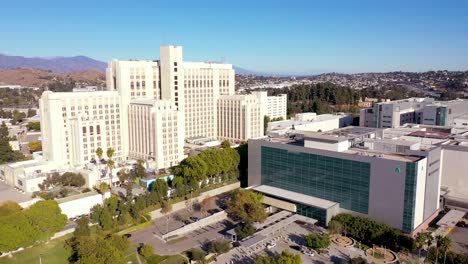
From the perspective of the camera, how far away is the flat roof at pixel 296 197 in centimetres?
3847

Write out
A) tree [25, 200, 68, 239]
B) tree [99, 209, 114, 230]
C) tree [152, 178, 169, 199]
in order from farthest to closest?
tree [152, 178, 169, 199], tree [99, 209, 114, 230], tree [25, 200, 68, 239]

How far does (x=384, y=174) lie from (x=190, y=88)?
40672mm

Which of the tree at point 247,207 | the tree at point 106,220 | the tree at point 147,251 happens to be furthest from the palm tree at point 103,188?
the tree at point 247,207

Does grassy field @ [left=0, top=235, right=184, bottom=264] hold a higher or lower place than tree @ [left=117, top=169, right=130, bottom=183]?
lower

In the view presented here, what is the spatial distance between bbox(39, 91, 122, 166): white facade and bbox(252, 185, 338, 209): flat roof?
948 inches

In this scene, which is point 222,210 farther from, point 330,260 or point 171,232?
point 330,260

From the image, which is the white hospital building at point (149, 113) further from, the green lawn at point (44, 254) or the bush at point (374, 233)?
the bush at point (374, 233)

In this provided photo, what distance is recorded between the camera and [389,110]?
70875mm

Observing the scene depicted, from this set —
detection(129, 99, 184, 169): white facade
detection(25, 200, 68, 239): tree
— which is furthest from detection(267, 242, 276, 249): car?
detection(129, 99, 184, 169): white facade

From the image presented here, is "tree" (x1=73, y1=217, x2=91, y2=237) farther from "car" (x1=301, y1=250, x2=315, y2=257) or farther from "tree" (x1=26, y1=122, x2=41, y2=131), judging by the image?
"tree" (x1=26, y1=122, x2=41, y2=131)

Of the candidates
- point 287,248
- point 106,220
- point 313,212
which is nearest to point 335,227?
point 313,212

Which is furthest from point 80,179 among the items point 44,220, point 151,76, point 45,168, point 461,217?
point 461,217

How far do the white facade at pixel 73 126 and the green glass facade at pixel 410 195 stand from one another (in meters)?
39.4

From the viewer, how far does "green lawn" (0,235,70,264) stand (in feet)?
104
